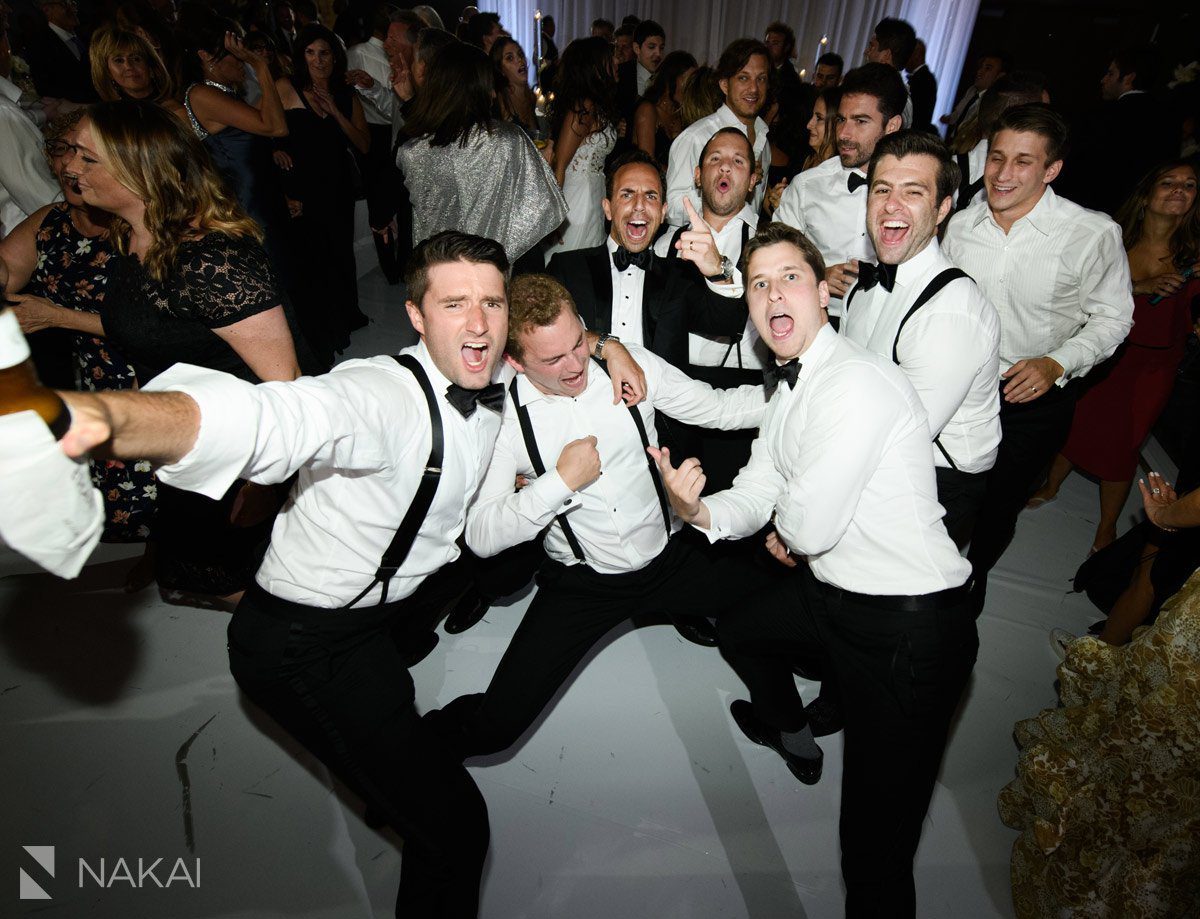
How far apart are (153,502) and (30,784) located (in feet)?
2.87

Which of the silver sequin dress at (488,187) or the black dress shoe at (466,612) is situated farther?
the silver sequin dress at (488,187)

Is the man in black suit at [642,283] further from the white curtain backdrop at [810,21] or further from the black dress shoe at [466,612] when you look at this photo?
the white curtain backdrop at [810,21]

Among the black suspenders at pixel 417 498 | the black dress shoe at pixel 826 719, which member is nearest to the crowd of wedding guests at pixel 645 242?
the black dress shoe at pixel 826 719

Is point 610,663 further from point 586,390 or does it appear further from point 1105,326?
point 1105,326

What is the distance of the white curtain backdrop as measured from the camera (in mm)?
10672

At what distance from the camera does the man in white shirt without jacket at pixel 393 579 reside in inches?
59.6

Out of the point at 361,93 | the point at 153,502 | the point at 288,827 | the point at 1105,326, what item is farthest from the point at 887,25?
the point at 288,827

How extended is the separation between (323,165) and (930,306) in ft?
11.8

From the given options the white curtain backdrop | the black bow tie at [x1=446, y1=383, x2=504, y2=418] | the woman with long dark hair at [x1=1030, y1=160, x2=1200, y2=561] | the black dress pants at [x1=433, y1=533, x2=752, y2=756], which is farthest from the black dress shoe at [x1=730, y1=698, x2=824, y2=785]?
the white curtain backdrop

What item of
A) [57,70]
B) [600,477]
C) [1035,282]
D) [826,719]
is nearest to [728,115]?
[1035,282]

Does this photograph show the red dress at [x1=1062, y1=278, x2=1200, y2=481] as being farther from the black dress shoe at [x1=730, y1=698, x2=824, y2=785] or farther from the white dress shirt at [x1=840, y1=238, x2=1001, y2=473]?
the black dress shoe at [x1=730, y1=698, x2=824, y2=785]

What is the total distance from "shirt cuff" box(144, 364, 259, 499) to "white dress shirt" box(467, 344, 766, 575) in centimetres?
93

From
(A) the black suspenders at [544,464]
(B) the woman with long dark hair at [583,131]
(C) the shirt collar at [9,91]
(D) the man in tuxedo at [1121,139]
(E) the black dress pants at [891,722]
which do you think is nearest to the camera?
(E) the black dress pants at [891,722]

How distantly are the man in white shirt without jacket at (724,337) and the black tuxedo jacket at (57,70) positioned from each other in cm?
447
